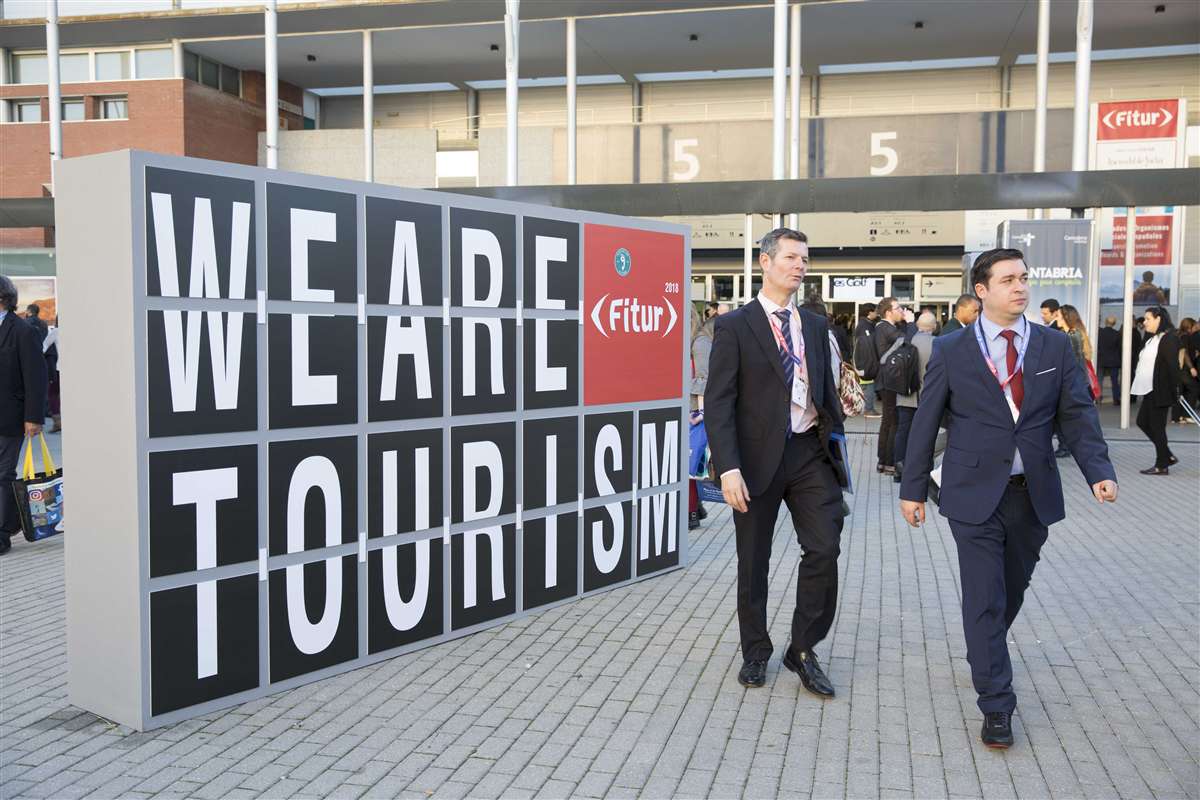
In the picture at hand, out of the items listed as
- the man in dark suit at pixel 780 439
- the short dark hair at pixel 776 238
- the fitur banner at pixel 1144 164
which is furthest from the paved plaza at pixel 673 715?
the fitur banner at pixel 1144 164

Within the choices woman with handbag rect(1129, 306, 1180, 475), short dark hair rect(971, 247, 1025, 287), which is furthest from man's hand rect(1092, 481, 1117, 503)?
woman with handbag rect(1129, 306, 1180, 475)

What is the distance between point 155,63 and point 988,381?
2578cm

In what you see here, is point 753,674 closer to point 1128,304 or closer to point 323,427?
point 323,427

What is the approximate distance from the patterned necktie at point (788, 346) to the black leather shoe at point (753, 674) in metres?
1.32

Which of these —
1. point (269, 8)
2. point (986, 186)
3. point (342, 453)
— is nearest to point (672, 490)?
point (342, 453)

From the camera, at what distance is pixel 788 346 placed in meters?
4.88

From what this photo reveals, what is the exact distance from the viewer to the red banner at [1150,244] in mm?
22047

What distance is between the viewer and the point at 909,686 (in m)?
4.98

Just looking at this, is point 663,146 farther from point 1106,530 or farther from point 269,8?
point 1106,530

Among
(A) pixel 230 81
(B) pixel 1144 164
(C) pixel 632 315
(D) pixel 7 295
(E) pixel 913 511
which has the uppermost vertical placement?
(A) pixel 230 81

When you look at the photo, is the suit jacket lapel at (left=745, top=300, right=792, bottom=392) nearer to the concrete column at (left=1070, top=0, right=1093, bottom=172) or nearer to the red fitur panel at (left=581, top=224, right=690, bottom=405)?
the red fitur panel at (left=581, top=224, right=690, bottom=405)

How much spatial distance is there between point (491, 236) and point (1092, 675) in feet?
12.5

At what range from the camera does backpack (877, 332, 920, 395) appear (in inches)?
425

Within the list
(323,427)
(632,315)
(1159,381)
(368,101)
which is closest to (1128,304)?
(1159,381)
